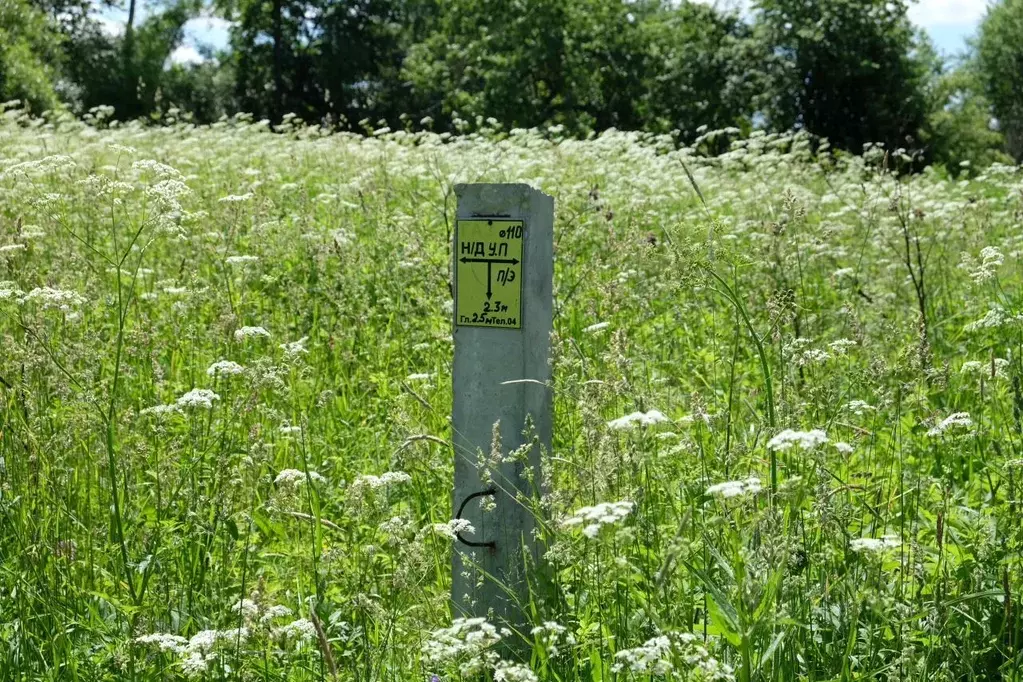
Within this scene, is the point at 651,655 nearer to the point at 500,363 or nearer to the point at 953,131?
the point at 500,363

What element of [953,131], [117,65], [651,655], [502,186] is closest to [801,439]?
[651,655]

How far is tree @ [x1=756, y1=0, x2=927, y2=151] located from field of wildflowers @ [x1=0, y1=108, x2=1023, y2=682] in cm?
2679

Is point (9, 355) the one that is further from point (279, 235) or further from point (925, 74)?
point (925, 74)

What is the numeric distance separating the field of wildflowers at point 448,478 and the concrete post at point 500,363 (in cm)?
11

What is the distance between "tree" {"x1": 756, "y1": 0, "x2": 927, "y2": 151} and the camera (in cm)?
3141

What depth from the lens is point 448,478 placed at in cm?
391

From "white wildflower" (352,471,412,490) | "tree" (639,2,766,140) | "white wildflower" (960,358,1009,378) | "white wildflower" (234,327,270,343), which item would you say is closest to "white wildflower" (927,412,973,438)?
"white wildflower" (960,358,1009,378)

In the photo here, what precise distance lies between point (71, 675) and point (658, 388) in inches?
102

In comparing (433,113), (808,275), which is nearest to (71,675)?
(808,275)

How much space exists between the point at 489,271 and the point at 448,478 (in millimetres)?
1201

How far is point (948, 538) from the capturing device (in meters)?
3.09

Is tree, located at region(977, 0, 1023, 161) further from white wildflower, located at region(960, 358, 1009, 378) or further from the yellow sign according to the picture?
the yellow sign

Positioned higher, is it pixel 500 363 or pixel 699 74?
pixel 699 74

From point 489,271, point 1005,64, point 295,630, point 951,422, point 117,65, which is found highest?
point 1005,64
